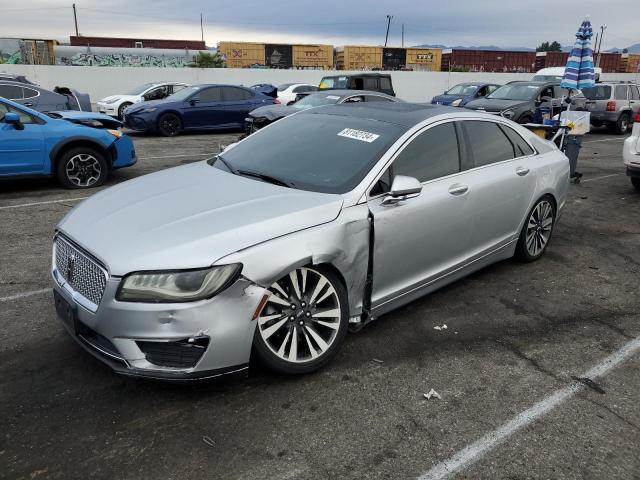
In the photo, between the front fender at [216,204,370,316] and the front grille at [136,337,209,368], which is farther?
the front fender at [216,204,370,316]

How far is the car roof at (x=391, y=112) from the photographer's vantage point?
160 inches

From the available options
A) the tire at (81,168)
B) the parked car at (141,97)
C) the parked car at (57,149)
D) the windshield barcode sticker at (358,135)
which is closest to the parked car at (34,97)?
the parked car at (141,97)

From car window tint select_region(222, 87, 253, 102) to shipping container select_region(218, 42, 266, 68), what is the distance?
1217 inches

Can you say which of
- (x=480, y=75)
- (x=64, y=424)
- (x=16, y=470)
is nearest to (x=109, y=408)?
(x=64, y=424)

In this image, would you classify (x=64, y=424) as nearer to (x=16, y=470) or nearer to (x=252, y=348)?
(x=16, y=470)

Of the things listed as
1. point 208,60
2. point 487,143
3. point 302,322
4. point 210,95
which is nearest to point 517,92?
point 210,95

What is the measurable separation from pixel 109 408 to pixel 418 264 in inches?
86.4

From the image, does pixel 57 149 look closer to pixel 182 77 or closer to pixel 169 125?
pixel 169 125

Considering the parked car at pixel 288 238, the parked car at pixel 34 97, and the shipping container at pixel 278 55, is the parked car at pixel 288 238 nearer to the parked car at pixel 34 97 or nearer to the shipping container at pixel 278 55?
the parked car at pixel 34 97

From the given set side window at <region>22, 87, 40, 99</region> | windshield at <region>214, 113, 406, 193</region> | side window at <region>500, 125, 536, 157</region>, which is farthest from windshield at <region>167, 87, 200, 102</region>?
side window at <region>500, 125, 536, 157</region>

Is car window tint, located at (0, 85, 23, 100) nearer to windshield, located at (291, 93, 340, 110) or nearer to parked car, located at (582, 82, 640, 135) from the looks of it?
windshield, located at (291, 93, 340, 110)

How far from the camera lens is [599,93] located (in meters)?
17.6

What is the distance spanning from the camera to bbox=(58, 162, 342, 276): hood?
9.09 feet

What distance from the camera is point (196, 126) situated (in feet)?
52.4
